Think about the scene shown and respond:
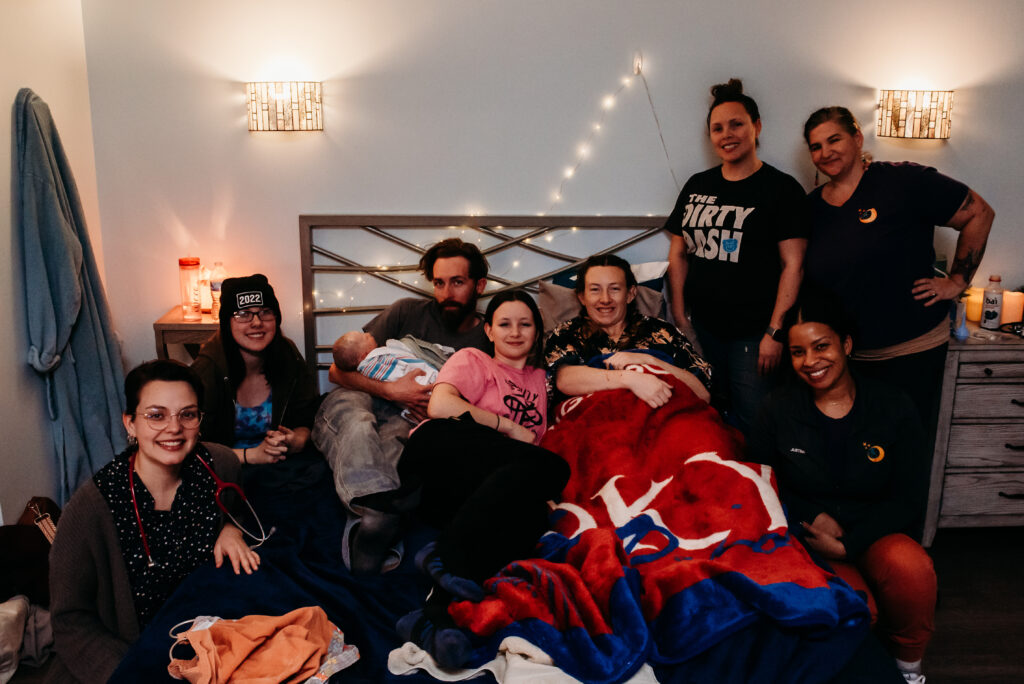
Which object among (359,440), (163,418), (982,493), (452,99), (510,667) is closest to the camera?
(510,667)

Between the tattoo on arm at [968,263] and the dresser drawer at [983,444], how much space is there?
0.62m

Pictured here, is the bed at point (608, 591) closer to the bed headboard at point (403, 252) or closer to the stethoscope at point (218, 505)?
the stethoscope at point (218, 505)

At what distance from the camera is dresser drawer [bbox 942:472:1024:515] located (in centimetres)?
302

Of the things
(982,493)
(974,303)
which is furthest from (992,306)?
(982,493)

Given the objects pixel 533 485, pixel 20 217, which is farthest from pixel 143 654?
pixel 20 217

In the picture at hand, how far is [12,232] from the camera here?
103 inches

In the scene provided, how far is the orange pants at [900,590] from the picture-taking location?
6.51 feet

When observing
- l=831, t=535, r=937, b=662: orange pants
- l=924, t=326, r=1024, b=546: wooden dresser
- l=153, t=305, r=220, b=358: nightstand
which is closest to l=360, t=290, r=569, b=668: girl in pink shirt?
l=831, t=535, r=937, b=662: orange pants

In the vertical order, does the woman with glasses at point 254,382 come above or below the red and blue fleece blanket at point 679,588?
above

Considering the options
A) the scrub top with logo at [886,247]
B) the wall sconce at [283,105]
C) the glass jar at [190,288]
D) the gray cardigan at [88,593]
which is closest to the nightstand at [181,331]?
the glass jar at [190,288]

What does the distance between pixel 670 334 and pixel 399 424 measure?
1005 mm

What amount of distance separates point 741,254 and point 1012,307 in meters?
1.40

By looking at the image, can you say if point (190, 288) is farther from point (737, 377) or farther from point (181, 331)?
point (737, 377)

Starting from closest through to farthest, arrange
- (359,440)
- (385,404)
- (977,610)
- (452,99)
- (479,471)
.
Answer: (479,471) < (359,440) < (977,610) < (385,404) < (452,99)
